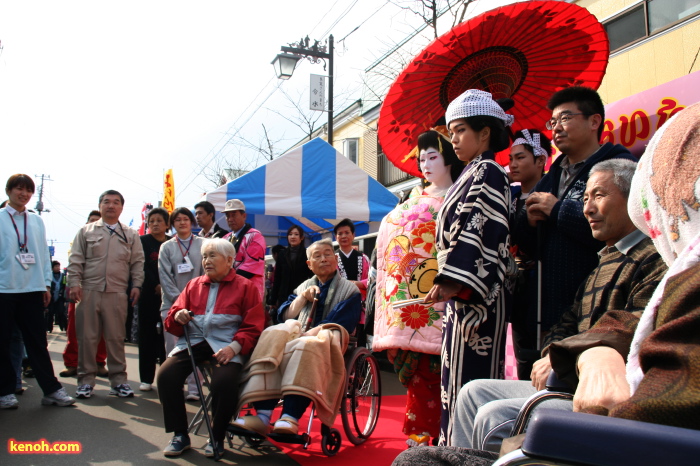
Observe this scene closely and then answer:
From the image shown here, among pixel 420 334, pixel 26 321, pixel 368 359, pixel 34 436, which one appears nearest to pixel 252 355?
pixel 368 359

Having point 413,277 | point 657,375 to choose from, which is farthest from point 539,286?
point 657,375

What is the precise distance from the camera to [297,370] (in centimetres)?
321

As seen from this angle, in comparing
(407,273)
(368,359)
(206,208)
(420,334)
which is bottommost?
(368,359)

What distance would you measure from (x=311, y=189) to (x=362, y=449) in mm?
3619

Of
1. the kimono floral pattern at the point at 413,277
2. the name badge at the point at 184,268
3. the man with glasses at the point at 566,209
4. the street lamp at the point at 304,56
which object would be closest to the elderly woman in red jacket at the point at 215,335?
the kimono floral pattern at the point at 413,277

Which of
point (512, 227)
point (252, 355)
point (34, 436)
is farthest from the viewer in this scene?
point (34, 436)

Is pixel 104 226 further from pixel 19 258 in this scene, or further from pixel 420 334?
pixel 420 334

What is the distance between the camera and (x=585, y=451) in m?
0.79

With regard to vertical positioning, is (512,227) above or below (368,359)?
above

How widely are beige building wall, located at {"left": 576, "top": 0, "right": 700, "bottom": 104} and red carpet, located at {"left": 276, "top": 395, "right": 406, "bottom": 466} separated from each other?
6254 millimetres

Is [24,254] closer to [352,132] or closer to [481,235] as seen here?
[481,235]

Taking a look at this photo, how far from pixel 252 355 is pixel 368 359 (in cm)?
92

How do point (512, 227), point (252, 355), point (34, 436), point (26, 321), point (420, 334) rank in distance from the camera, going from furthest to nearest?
point (26, 321) → point (34, 436) → point (252, 355) → point (420, 334) → point (512, 227)

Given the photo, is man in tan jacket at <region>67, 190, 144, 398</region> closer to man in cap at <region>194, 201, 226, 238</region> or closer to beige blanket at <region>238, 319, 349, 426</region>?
man in cap at <region>194, 201, 226, 238</region>
